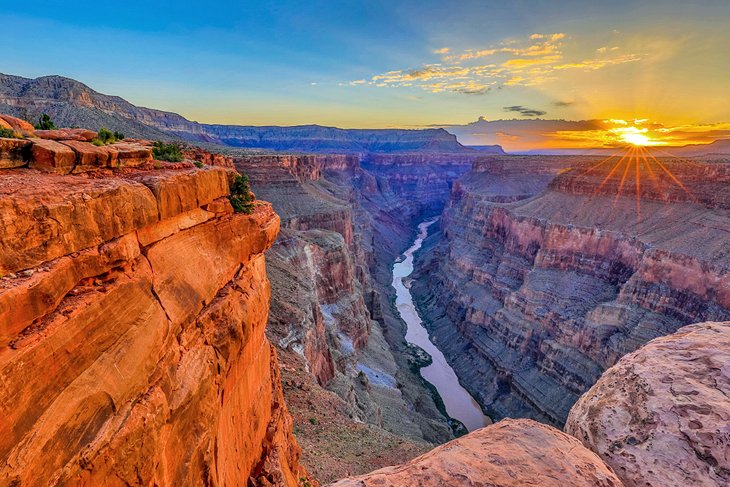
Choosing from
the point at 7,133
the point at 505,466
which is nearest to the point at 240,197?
the point at 7,133

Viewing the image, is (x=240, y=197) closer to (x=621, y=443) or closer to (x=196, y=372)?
(x=196, y=372)

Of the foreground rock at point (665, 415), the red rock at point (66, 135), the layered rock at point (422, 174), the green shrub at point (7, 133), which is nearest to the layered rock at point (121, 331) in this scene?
the green shrub at point (7, 133)

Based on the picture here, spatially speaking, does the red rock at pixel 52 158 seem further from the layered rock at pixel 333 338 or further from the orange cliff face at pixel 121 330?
the layered rock at pixel 333 338

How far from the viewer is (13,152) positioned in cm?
777

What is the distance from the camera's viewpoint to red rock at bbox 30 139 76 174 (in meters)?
7.98

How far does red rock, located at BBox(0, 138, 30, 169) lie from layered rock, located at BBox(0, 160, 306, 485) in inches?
8.2

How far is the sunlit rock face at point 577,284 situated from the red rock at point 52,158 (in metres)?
43.1

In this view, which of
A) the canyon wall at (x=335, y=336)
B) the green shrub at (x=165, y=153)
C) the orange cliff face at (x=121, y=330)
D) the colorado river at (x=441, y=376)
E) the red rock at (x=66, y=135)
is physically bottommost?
the colorado river at (x=441, y=376)

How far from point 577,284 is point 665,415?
45.5 metres

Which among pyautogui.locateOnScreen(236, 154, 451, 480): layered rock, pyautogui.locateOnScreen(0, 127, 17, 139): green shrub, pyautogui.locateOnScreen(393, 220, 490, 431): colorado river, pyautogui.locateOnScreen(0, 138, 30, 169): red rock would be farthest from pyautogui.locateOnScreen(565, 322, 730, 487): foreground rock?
pyautogui.locateOnScreen(393, 220, 490, 431): colorado river

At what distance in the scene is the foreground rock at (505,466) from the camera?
22.3ft

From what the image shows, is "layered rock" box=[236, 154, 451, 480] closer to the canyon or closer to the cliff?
the canyon

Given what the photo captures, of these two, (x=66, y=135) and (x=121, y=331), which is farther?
(x=66, y=135)

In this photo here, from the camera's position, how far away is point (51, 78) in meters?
66.2
